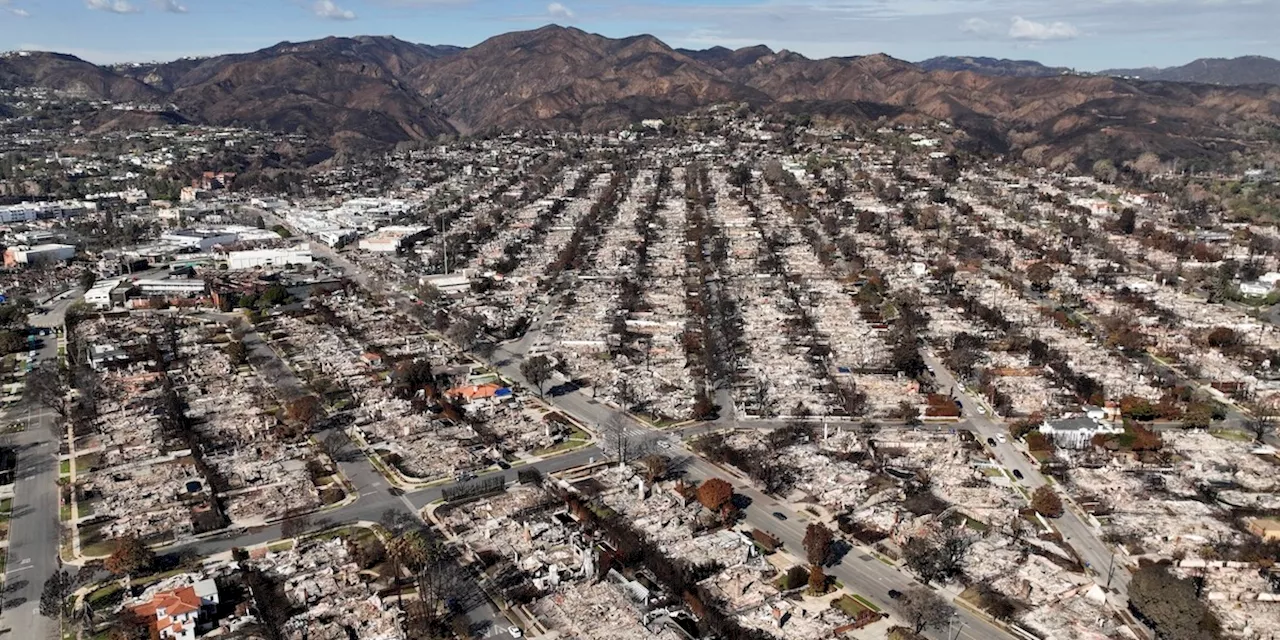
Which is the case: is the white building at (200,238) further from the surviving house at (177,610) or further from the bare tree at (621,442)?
the surviving house at (177,610)

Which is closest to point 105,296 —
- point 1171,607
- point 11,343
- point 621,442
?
point 11,343

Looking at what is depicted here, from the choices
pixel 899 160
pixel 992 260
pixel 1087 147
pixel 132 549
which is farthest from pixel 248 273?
pixel 1087 147

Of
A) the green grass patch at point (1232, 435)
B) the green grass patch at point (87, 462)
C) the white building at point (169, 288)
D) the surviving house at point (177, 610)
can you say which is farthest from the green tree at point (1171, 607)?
the white building at point (169, 288)

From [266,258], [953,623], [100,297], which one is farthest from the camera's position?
[266,258]

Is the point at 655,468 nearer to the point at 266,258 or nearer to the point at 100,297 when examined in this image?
the point at 100,297

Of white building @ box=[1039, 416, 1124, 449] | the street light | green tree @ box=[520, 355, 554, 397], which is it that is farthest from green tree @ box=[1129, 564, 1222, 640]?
green tree @ box=[520, 355, 554, 397]

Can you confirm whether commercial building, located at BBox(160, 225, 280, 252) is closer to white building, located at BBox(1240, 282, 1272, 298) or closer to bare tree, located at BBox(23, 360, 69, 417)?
bare tree, located at BBox(23, 360, 69, 417)

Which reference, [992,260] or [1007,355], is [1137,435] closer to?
[1007,355]
